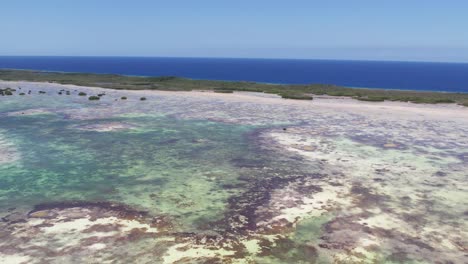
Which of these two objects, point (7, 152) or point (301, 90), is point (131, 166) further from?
point (301, 90)

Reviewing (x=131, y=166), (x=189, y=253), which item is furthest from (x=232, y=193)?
(x=131, y=166)

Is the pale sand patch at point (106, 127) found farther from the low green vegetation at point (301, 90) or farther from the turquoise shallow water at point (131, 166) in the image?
the low green vegetation at point (301, 90)

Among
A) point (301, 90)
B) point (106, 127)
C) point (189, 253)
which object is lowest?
point (301, 90)

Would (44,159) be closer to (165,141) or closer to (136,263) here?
(165,141)

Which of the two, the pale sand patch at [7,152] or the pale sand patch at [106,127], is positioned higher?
the pale sand patch at [7,152]

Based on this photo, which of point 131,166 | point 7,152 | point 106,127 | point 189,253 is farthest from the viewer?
point 106,127

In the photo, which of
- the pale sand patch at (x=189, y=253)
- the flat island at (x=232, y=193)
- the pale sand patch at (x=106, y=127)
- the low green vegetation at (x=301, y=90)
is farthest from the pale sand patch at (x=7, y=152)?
the low green vegetation at (x=301, y=90)

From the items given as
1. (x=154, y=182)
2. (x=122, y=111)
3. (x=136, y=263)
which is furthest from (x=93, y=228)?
(x=122, y=111)

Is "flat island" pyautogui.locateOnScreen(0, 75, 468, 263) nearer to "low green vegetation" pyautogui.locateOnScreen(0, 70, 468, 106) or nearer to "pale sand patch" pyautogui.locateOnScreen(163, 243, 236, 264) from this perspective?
"pale sand patch" pyautogui.locateOnScreen(163, 243, 236, 264)

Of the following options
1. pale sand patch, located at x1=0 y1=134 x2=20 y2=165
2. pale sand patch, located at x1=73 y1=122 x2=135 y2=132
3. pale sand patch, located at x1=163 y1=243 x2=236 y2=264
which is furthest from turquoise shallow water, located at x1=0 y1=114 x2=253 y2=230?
pale sand patch, located at x1=163 y1=243 x2=236 y2=264
